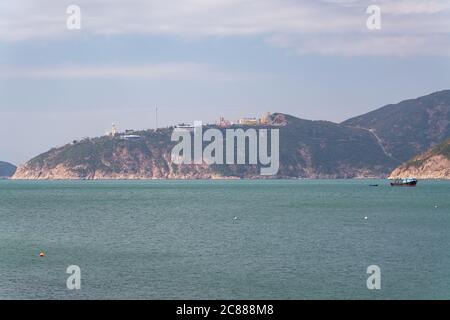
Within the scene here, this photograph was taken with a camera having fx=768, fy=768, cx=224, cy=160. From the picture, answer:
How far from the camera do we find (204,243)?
86.7 metres

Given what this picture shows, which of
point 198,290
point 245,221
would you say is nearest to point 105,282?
point 198,290

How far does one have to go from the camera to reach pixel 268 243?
86062 millimetres

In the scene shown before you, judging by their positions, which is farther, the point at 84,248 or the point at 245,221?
the point at 245,221

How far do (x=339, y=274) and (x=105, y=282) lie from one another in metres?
18.6

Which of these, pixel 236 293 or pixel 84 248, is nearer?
pixel 236 293
